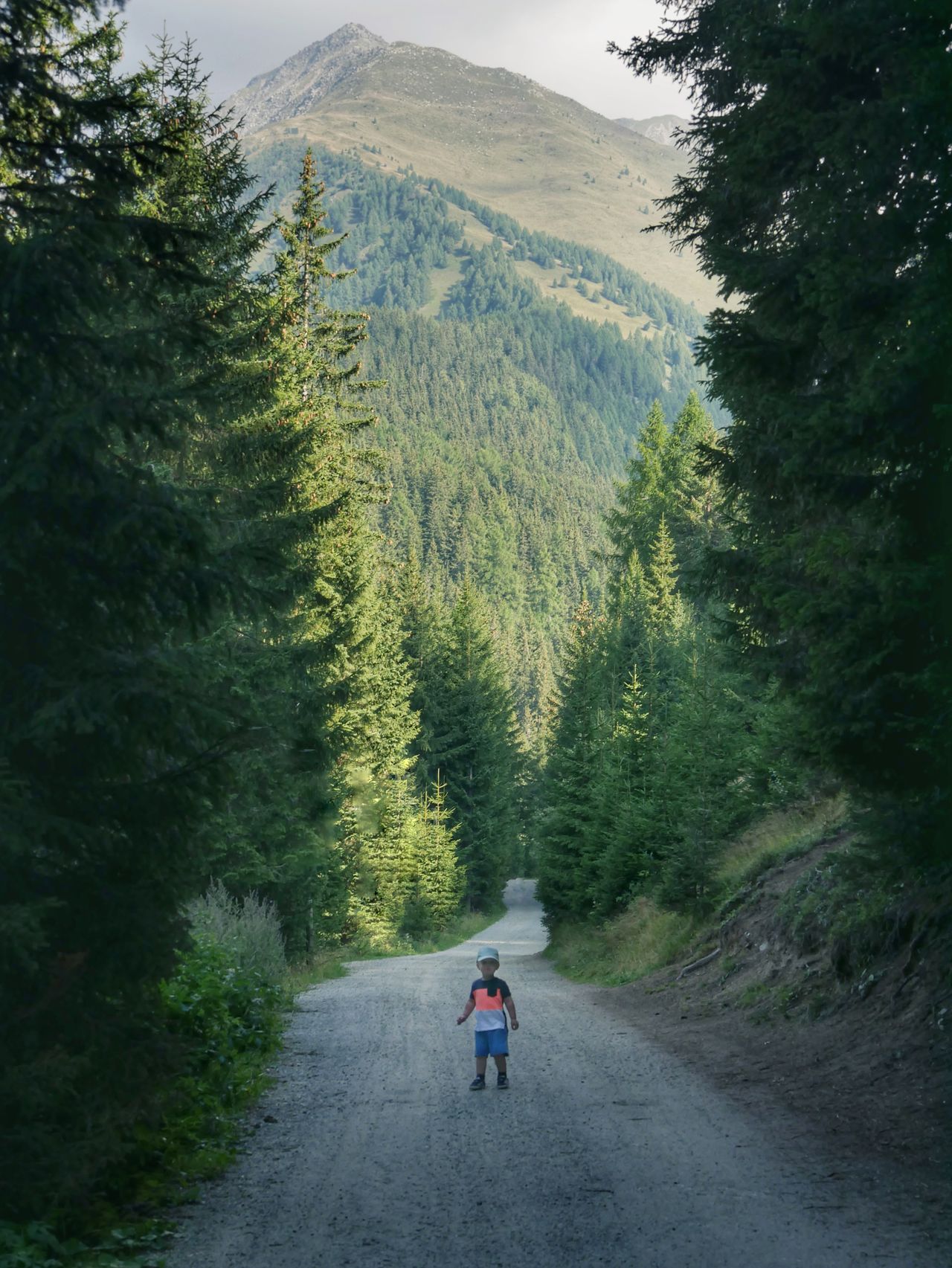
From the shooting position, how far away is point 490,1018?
34.3ft

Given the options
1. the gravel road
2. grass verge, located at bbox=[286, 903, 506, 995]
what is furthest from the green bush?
grass verge, located at bbox=[286, 903, 506, 995]

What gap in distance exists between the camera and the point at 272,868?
2352 cm

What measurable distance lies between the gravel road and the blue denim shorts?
36cm

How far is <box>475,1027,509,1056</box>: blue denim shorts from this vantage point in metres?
10.3

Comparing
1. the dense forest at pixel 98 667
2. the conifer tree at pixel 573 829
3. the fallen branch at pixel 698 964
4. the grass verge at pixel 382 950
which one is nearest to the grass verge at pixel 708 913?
the fallen branch at pixel 698 964

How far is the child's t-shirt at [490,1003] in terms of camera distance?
10430mm

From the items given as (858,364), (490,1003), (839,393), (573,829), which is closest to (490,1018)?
(490,1003)

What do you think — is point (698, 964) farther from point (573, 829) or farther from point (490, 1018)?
point (573, 829)

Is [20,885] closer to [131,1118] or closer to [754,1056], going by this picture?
[131,1118]

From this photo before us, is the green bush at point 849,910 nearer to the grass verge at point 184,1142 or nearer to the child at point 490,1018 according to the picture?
the child at point 490,1018

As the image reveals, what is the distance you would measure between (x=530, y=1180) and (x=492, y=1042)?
3.35 metres

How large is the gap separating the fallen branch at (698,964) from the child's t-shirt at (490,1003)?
7.12m

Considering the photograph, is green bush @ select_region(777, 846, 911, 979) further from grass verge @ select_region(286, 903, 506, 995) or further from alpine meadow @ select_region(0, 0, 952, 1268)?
grass verge @ select_region(286, 903, 506, 995)

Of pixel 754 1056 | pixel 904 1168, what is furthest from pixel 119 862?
pixel 754 1056
